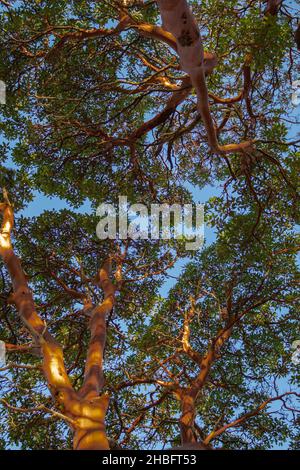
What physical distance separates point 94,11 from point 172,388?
840 cm

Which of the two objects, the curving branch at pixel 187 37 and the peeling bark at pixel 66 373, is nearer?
the peeling bark at pixel 66 373

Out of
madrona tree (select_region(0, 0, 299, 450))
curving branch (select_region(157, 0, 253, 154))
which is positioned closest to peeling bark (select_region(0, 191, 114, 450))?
madrona tree (select_region(0, 0, 299, 450))

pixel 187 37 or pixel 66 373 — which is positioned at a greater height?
pixel 187 37

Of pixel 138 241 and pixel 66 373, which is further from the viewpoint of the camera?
pixel 138 241

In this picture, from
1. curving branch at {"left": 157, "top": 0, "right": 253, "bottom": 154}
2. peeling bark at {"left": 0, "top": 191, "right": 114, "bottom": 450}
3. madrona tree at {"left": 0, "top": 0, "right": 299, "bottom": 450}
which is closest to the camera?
peeling bark at {"left": 0, "top": 191, "right": 114, "bottom": 450}

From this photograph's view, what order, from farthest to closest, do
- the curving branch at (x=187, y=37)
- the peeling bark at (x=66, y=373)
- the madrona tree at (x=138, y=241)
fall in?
1. the madrona tree at (x=138, y=241)
2. the curving branch at (x=187, y=37)
3. the peeling bark at (x=66, y=373)

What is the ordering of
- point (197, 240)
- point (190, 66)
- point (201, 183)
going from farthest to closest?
point (201, 183) → point (197, 240) → point (190, 66)

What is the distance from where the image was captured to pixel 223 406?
36.4ft

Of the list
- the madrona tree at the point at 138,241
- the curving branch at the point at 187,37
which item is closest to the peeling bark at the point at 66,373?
the madrona tree at the point at 138,241

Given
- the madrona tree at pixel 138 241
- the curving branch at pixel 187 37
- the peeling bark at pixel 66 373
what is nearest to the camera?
the peeling bark at pixel 66 373

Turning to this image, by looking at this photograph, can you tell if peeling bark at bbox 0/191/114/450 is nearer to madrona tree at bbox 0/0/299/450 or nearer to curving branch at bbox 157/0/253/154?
madrona tree at bbox 0/0/299/450

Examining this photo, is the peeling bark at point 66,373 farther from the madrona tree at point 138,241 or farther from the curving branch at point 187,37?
the curving branch at point 187,37
